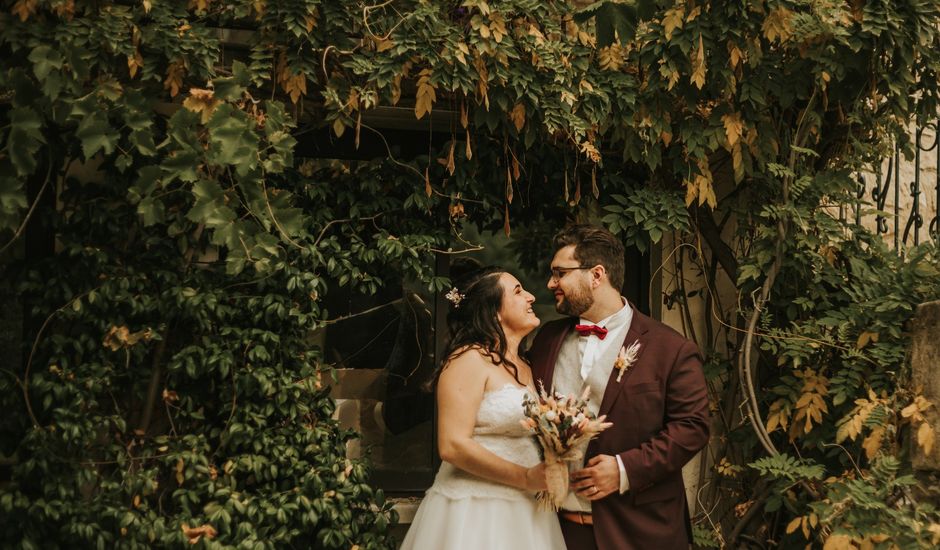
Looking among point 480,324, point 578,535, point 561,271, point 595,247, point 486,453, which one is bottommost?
point 578,535

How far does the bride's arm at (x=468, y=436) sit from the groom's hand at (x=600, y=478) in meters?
0.21

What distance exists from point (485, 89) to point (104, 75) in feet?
6.06

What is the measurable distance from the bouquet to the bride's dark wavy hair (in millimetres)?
513

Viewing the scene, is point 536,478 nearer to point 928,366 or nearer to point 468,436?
point 468,436

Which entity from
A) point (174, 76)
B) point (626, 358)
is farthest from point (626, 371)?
point (174, 76)

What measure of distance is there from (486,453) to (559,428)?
0.53m

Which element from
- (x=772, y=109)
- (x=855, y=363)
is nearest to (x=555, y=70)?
(x=772, y=109)

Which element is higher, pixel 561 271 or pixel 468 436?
pixel 561 271

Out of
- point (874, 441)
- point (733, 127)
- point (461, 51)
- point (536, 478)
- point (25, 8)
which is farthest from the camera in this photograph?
point (733, 127)

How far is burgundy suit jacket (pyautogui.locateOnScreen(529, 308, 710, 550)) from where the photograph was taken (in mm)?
4449

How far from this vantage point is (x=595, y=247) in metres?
4.84

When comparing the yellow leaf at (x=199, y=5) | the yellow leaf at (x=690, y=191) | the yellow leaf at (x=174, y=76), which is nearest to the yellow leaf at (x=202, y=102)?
the yellow leaf at (x=174, y=76)

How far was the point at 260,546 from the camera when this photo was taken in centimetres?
443

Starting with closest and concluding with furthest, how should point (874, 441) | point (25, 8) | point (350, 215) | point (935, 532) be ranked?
1. point (935, 532)
2. point (25, 8)
3. point (874, 441)
4. point (350, 215)
